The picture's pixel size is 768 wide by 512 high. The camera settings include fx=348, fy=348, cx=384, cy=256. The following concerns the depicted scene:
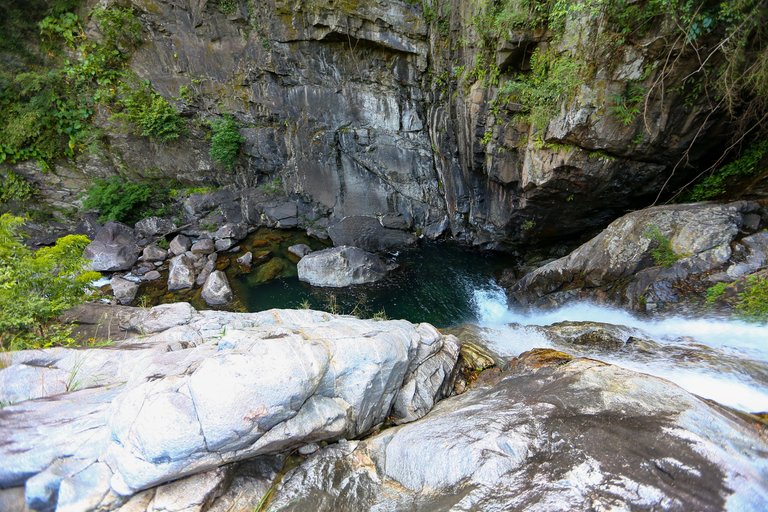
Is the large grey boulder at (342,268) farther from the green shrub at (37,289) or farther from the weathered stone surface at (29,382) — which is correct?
the weathered stone surface at (29,382)

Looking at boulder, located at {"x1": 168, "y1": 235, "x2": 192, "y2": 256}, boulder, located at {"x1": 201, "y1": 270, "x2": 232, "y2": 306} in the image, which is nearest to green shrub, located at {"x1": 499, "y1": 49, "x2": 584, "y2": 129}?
boulder, located at {"x1": 201, "y1": 270, "x2": 232, "y2": 306}

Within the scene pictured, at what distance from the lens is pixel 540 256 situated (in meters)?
10.7

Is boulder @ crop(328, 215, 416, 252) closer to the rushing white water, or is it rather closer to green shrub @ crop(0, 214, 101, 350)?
the rushing white water

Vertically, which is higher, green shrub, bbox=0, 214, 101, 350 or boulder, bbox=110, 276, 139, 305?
green shrub, bbox=0, 214, 101, 350

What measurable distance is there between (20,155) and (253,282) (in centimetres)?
972

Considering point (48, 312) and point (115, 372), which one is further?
point (48, 312)

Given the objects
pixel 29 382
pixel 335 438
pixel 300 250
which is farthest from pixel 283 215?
pixel 335 438

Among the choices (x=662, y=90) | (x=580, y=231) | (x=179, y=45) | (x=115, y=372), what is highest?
(x=179, y=45)

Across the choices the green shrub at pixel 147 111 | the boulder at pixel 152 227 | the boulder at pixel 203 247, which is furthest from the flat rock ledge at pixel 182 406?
the green shrub at pixel 147 111

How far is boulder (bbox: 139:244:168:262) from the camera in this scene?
41.8 feet

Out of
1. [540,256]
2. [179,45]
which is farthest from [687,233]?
[179,45]

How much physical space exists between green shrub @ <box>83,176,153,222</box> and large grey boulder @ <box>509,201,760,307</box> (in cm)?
1529

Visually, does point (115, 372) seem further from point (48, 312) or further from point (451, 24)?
point (451, 24)

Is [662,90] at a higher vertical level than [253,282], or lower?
higher
